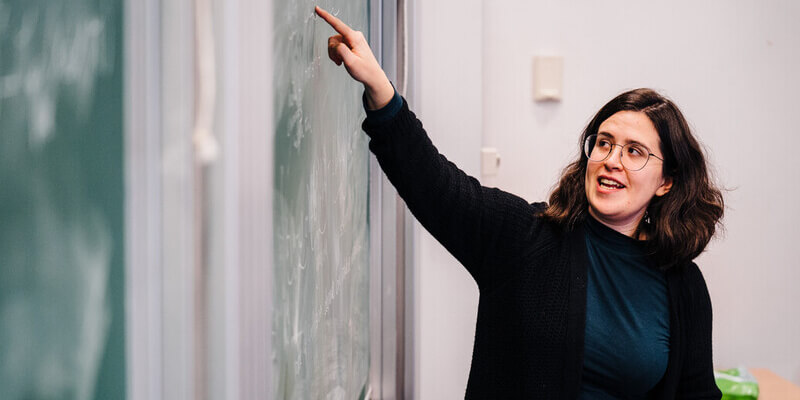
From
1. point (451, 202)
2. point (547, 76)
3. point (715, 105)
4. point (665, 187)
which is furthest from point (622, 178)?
point (715, 105)

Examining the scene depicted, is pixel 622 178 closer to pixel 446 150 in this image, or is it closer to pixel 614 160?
pixel 614 160

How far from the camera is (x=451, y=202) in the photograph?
916 millimetres

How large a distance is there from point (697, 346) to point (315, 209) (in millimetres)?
776

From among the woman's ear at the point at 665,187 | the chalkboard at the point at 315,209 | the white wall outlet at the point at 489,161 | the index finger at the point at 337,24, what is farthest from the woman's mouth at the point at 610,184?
the white wall outlet at the point at 489,161

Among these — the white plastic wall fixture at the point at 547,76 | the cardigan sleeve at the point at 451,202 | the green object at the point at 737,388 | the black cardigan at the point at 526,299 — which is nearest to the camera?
the cardigan sleeve at the point at 451,202

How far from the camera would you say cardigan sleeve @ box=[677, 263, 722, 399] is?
1116 mm

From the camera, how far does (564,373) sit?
1.01 meters

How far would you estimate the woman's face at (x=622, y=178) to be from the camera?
109 cm

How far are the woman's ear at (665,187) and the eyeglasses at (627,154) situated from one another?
0.06m

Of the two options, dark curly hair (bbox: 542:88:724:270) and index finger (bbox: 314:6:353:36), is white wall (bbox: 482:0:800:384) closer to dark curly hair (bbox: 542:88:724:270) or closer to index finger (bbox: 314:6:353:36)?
dark curly hair (bbox: 542:88:724:270)

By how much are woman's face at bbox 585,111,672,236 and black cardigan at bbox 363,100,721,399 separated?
2.5 inches

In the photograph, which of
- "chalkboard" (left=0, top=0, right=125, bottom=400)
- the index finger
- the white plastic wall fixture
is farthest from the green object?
"chalkboard" (left=0, top=0, right=125, bottom=400)

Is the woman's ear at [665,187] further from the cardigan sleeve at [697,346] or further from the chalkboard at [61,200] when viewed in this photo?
the chalkboard at [61,200]

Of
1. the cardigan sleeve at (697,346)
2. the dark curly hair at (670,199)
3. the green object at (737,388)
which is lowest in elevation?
the green object at (737,388)
